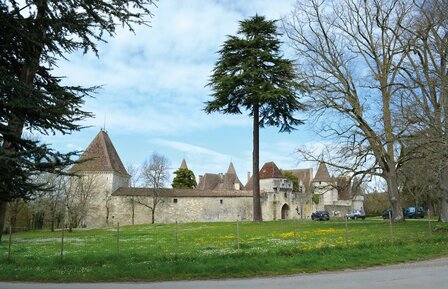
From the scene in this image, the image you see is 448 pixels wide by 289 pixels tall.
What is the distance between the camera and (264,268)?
34.1 ft

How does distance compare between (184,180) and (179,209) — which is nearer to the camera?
(179,209)

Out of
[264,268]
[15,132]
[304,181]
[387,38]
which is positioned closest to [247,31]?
[387,38]

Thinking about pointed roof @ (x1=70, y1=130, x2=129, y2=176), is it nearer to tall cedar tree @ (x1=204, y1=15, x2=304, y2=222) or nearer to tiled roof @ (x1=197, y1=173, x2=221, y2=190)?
tiled roof @ (x1=197, y1=173, x2=221, y2=190)

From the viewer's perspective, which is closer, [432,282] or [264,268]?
[432,282]

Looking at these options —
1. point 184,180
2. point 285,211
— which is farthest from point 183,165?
point 285,211

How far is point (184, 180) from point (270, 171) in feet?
57.3

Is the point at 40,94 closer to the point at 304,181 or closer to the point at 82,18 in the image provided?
the point at 82,18

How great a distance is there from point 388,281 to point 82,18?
775cm

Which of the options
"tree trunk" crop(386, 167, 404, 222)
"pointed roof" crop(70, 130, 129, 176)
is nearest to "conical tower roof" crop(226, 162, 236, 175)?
"pointed roof" crop(70, 130, 129, 176)

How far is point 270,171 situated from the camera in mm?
65500

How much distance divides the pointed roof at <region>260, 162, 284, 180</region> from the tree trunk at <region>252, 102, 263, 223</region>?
106ft

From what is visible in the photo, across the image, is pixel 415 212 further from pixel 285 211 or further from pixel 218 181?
pixel 218 181

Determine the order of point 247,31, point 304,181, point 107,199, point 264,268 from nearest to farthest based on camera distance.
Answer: point 264,268, point 247,31, point 107,199, point 304,181

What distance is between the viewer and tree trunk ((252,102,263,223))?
32031 mm
